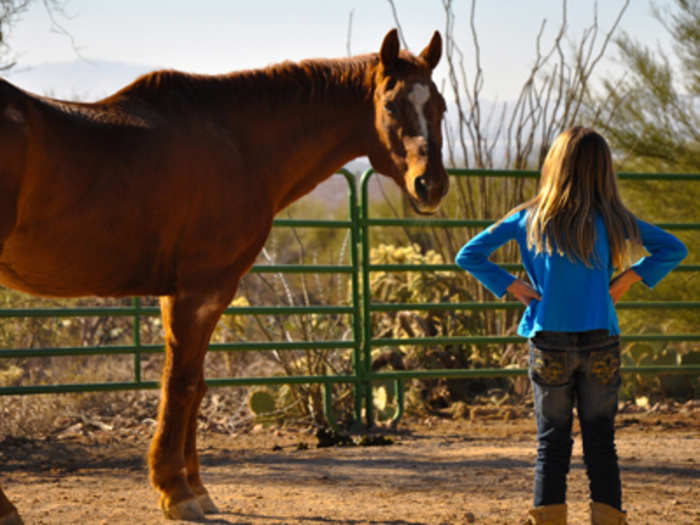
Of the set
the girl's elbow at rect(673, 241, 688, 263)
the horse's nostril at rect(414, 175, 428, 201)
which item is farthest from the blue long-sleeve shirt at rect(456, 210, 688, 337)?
the horse's nostril at rect(414, 175, 428, 201)

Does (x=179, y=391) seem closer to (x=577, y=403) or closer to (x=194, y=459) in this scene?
(x=194, y=459)

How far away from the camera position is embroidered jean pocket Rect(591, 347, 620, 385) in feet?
9.07

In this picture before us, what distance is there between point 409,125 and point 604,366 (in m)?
1.37

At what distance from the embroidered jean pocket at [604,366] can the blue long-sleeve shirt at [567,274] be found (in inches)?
3.3

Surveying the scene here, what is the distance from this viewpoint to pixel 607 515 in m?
2.79

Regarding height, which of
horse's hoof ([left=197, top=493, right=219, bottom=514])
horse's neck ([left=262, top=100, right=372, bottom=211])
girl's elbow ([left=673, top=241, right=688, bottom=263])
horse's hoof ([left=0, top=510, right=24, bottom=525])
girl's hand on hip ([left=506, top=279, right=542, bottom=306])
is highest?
horse's neck ([left=262, top=100, right=372, bottom=211])

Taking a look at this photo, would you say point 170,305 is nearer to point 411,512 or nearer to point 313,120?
point 313,120

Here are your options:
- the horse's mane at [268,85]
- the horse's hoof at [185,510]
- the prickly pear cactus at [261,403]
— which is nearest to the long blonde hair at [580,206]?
the horse's mane at [268,85]

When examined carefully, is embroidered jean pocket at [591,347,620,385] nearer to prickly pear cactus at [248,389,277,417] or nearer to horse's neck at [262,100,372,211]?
horse's neck at [262,100,372,211]

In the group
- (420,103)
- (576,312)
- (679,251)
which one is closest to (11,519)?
(576,312)

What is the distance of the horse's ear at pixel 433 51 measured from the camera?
383cm

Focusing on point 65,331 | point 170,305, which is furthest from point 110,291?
point 65,331

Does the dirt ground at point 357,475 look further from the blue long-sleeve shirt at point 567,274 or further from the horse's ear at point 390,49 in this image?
the horse's ear at point 390,49

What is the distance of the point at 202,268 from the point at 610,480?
1712 millimetres
